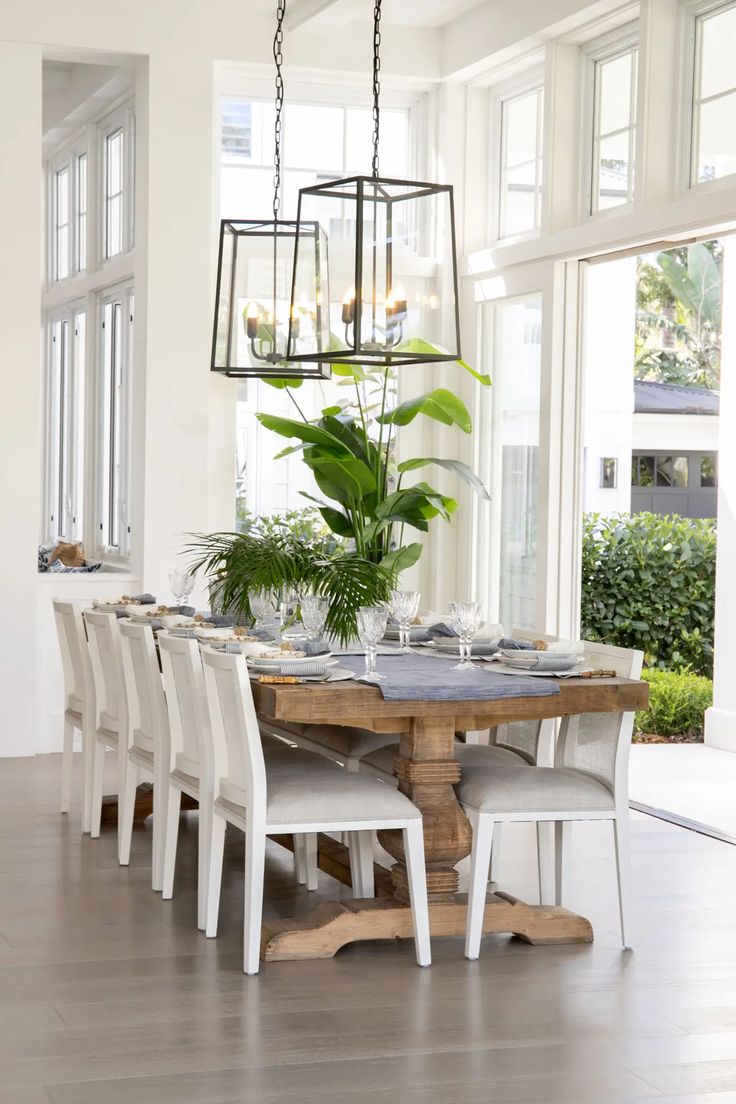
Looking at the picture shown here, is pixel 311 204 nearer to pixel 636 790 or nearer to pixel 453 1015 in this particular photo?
pixel 453 1015

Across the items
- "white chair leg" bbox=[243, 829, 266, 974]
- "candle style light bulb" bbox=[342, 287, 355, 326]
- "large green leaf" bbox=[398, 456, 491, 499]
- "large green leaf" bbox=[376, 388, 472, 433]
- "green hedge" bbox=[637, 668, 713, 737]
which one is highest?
"candle style light bulb" bbox=[342, 287, 355, 326]

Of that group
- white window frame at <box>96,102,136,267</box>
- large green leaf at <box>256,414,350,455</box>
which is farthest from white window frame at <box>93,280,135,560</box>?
large green leaf at <box>256,414,350,455</box>

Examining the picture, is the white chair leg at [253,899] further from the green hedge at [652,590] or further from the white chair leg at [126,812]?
the green hedge at [652,590]

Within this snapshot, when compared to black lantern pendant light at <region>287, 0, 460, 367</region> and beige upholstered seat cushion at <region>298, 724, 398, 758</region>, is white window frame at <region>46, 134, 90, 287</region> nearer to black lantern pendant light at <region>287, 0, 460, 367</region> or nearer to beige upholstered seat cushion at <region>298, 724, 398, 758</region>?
black lantern pendant light at <region>287, 0, 460, 367</region>

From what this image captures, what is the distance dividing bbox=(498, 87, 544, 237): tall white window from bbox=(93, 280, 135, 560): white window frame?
7.01 ft

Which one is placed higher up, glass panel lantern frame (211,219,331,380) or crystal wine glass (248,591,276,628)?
glass panel lantern frame (211,219,331,380)

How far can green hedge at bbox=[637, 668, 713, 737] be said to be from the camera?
30.7 feet

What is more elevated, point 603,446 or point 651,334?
point 651,334

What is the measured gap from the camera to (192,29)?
25.9 ft

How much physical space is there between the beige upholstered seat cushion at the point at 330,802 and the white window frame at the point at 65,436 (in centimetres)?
541

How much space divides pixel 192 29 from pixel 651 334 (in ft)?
30.1

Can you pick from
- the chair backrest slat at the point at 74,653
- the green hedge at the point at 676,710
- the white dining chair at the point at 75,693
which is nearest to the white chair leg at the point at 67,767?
the white dining chair at the point at 75,693

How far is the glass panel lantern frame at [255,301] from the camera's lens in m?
5.66

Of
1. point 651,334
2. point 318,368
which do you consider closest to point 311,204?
point 318,368
